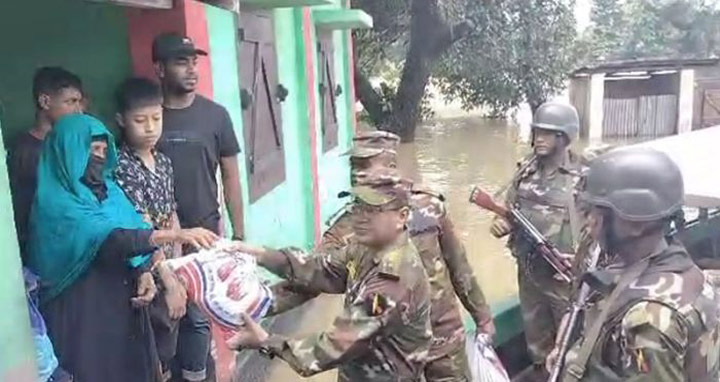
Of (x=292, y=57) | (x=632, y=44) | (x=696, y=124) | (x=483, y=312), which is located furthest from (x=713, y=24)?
(x=483, y=312)

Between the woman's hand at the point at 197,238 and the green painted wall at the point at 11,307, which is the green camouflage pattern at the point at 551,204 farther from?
the green painted wall at the point at 11,307

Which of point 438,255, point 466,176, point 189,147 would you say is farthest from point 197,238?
point 466,176

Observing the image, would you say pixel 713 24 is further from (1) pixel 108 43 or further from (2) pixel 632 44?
(1) pixel 108 43

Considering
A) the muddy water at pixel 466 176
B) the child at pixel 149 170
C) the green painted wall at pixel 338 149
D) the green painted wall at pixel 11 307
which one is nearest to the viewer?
the green painted wall at pixel 11 307

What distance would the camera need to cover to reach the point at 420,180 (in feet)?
41.6

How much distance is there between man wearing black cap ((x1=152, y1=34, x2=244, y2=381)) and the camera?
354 cm

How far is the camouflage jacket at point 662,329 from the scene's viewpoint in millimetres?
1870

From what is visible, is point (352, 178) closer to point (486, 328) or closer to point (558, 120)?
point (486, 328)

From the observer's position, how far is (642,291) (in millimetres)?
1964

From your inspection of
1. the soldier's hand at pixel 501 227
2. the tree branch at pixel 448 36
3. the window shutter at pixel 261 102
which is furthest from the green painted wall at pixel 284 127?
the tree branch at pixel 448 36

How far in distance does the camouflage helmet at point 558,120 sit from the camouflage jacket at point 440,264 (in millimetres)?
944

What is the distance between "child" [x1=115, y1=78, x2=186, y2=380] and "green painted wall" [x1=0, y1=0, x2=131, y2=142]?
1.37ft

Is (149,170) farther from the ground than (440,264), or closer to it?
farther from the ground

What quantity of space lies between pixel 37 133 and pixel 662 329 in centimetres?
231
